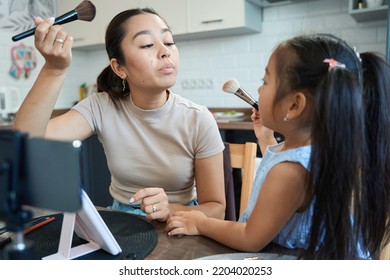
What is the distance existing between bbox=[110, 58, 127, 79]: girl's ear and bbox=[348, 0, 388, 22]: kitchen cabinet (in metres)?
1.09

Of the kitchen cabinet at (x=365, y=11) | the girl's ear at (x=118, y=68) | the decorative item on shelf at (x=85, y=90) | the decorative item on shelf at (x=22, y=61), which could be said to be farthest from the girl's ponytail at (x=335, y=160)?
the decorative item on shelf at (x=85, y=90)

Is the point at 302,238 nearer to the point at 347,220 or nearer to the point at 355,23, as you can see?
the point at 347,220

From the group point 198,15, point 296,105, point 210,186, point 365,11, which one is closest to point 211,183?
point 210,186

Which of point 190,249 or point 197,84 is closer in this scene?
point 190,249

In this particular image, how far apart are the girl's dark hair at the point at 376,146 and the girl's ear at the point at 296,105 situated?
0.08 metres

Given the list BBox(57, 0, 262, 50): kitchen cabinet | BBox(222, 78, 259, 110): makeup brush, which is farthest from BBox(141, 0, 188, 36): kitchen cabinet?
BBox(222, 78, 259, 110): makeup brush

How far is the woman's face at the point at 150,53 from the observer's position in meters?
0.73

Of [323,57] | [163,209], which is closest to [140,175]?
[163,209]

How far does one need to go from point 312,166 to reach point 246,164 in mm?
425

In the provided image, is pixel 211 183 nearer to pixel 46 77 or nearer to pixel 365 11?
pixel 46 77

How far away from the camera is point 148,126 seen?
82 centimetres

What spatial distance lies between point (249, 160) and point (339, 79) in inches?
17.8

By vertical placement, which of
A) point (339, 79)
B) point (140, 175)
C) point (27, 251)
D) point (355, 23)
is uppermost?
point (355, 23)
